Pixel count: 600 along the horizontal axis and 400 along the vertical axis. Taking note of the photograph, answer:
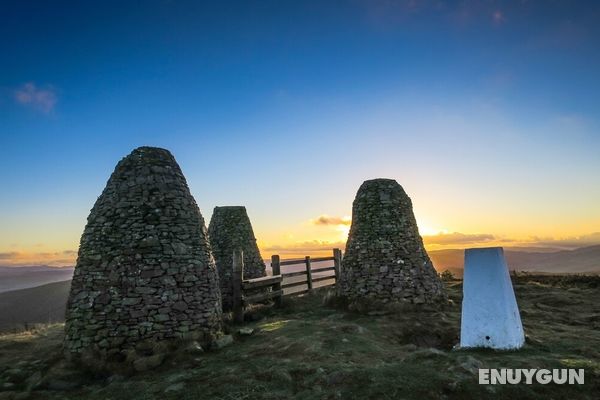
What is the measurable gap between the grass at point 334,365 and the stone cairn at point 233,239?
682 cm

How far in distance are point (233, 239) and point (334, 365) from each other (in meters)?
11.6

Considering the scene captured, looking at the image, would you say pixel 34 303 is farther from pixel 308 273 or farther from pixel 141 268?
pixel 141 268

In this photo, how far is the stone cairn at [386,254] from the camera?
1342 cm

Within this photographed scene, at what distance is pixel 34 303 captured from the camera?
45969mm

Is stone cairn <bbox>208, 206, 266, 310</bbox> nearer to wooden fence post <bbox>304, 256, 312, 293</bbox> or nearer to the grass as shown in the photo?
wooden fence post <bbox>304, 256, 312, 293</bbox>

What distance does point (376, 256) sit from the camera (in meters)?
13.9

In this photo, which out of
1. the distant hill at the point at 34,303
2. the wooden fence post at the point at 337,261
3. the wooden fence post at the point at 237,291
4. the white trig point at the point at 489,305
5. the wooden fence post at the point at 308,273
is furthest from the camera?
the distant hill at the point at 34,303

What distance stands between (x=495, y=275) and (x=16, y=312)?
51631 mm

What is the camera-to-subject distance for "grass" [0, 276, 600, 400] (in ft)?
19.9

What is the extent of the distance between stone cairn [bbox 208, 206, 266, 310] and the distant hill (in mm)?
23044

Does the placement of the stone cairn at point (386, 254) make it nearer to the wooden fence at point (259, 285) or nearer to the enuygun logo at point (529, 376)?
the wooden fence at point (259, 285)

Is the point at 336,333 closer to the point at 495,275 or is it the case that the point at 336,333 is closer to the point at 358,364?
the point at 358,364

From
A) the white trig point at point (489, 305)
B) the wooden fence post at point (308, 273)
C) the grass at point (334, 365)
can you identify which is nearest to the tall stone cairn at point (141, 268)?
the grass at point (334, 365)

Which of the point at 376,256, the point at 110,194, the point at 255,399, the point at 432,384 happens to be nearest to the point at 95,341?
the point at 110,194
